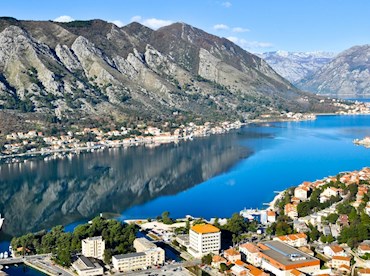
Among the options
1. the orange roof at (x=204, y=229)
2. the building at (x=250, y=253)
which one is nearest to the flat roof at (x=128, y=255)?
the orange roof at (x=204, y=229)

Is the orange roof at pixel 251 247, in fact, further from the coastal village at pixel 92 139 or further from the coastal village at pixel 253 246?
the coastal village at pixel 92 139

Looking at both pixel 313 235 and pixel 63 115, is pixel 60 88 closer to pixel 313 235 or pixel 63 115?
pixel 63 115

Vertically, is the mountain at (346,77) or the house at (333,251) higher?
the mountain at (346,77)

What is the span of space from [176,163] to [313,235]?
63.8ft

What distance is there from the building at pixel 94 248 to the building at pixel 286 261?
5.42m

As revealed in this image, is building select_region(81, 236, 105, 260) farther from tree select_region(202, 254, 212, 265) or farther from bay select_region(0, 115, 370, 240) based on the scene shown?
bay select_region(0, 115, 370, 240)

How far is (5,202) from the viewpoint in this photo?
93.7 ft

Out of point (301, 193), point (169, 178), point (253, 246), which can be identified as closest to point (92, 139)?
point (169, 178)

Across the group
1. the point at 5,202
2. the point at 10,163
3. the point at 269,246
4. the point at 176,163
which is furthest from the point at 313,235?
the point at 10,163

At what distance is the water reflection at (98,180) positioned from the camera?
2670 cm

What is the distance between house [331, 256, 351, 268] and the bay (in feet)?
25.8

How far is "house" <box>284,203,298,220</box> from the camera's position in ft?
78.1

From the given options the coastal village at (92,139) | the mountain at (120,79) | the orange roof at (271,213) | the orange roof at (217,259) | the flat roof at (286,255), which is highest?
the mountain at (120,79)

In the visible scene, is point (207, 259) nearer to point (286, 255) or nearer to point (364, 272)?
point (286, 255)
